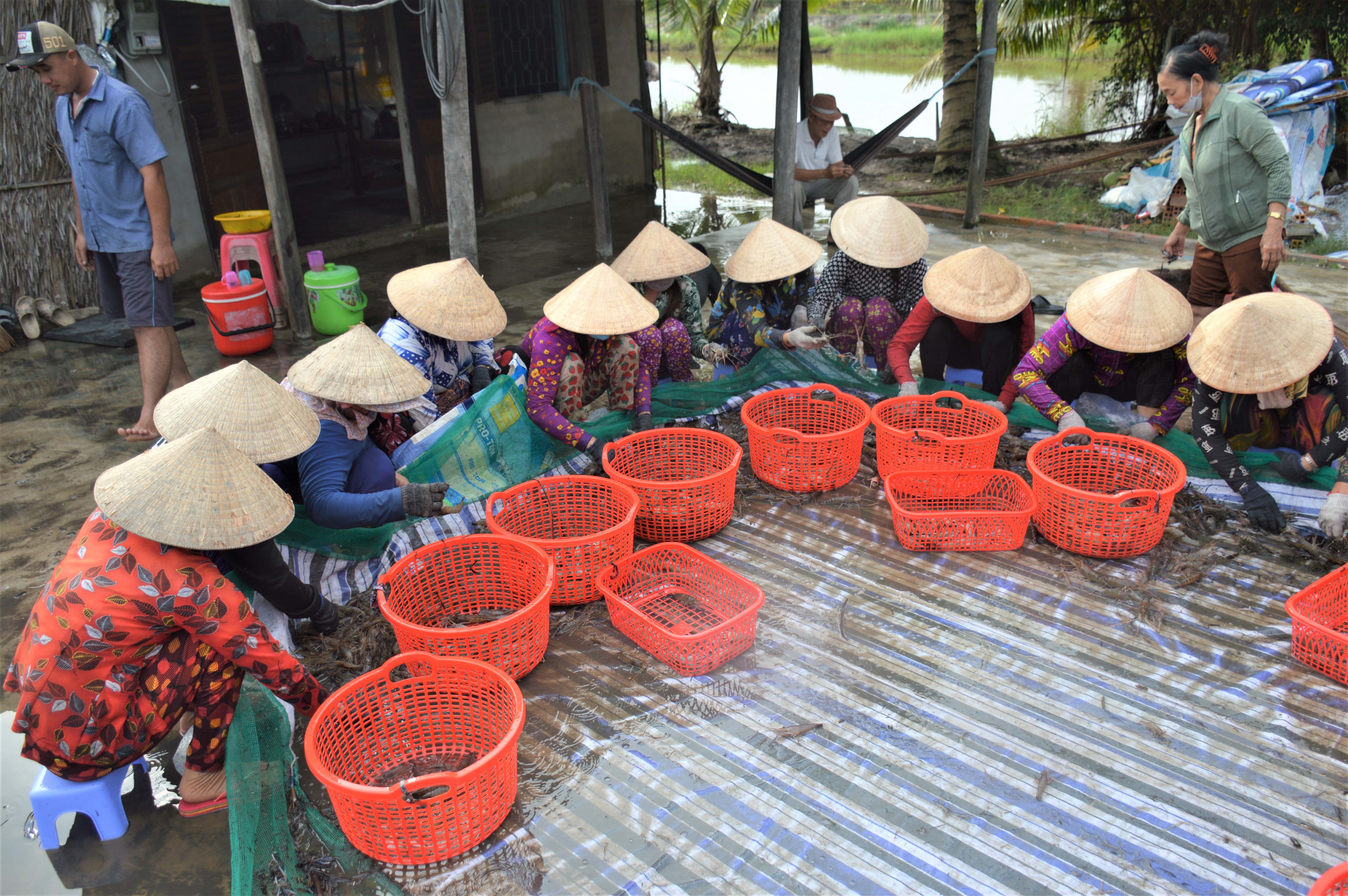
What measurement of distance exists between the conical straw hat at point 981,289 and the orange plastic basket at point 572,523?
136 cm

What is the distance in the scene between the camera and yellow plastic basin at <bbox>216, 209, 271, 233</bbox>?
4691 mm

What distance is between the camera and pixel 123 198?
3324 mm

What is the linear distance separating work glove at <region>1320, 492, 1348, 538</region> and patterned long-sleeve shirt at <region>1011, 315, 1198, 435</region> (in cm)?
54

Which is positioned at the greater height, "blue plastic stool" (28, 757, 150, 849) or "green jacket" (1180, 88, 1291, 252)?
"green jacket" (1180, 88, 1291, 252)

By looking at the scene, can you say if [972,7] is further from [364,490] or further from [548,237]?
[364,490]

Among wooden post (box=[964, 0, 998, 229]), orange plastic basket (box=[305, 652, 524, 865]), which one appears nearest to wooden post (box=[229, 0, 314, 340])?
orange plastic basket (box=[305, 652, 524, 865])

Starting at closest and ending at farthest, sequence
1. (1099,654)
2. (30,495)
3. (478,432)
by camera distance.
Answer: (1099,654)
(478,432)
(30,495)

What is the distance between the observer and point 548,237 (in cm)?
697

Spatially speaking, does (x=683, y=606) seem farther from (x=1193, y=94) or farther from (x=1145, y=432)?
(x=1193, y=94)

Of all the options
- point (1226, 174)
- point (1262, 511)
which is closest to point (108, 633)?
point (1262, 511)

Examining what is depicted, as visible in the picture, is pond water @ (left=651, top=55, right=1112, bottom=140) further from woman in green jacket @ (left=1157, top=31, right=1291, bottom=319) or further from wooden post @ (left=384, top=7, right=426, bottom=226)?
woman in green jacket @ (left=1157, top=31, right=1291, bottom=319)

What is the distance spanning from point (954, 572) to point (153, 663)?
2.01 metres

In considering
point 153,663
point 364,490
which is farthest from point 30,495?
point 153,663

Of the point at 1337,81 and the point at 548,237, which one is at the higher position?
the point at 1337,81
